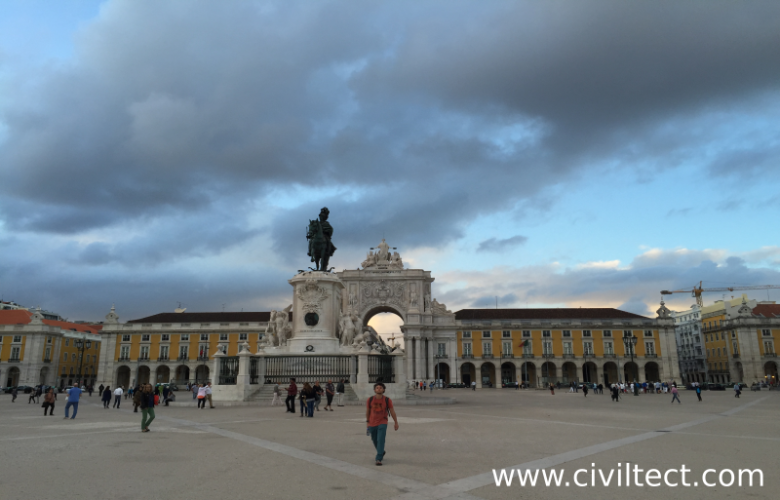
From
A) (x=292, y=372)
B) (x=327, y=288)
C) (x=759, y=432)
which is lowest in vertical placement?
(x=759, y=432)

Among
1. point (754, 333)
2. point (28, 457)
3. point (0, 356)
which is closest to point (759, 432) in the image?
point (28, 457)

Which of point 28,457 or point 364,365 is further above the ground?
point 364,365

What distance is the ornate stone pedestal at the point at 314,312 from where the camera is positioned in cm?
2222

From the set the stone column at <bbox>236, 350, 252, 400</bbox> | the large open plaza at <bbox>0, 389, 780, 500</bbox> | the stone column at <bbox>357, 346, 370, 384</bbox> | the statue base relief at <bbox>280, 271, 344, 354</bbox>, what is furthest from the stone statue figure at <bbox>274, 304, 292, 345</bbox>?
the large open plaza at <bbox>0, 389, 780, 500</bbox>

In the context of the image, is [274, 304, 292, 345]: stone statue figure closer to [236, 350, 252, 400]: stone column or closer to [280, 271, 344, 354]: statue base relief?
[280, 271, 344, 354]: statue base relief

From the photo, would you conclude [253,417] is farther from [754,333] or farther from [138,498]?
[754,333]

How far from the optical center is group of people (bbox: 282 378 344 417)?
15031mm

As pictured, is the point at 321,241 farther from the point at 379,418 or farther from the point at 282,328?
the point at 379,418

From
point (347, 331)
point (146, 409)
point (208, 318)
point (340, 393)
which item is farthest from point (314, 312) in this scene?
point (208, 318)

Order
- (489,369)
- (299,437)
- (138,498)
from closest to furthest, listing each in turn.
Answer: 1. (138,498)
2. (299,437)
3. (489,369)

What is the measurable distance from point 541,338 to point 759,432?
68.4 m

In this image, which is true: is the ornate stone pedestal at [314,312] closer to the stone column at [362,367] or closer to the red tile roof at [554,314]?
the stone column at [362,367]

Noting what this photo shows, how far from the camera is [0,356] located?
6806 cm

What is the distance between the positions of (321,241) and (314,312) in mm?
3234
